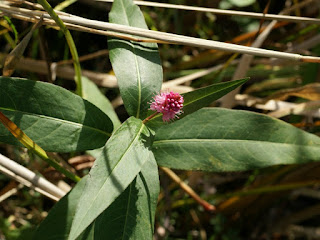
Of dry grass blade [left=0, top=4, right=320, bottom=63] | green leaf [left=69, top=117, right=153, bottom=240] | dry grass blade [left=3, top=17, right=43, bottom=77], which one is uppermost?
dry grass blade [left=0, top=4, right=320, bottom=63]

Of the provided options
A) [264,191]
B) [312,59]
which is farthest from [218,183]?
[312,59]

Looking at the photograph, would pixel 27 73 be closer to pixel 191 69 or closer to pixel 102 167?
pixel 191 69

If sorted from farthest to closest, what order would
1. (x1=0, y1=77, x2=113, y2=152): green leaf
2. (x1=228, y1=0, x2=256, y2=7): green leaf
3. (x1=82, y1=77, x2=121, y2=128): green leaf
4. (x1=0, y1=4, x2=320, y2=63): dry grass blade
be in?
(x1=228, y1=0, x2=256, y2=7): green leaf < (x1=82, y1=77, x2=121, y2=128): green leaf < (x1=0, y1=4, x2=320, y2=63): dry grass blade < (x1=0, y1=77, x2=113, y2=152): green leaf

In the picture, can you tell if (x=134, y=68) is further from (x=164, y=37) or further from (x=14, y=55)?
(x=14, y=55)

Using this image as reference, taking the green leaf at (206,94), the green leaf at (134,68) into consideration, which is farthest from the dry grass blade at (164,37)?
the green leaf at (206,94)

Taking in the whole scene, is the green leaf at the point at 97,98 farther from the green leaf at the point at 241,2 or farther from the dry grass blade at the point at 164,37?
the green leaf at the point at 241,2

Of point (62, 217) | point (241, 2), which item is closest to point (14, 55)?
point (62, 217)

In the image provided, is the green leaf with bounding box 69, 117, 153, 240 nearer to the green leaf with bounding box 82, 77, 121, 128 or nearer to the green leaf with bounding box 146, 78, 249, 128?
the green leaf with bounding box 146, 78, 249, 128

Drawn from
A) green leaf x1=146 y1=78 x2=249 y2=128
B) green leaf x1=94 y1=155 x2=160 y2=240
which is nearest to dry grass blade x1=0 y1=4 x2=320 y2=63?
green leaf x1=146 y1=78 x2=249 y2=128
